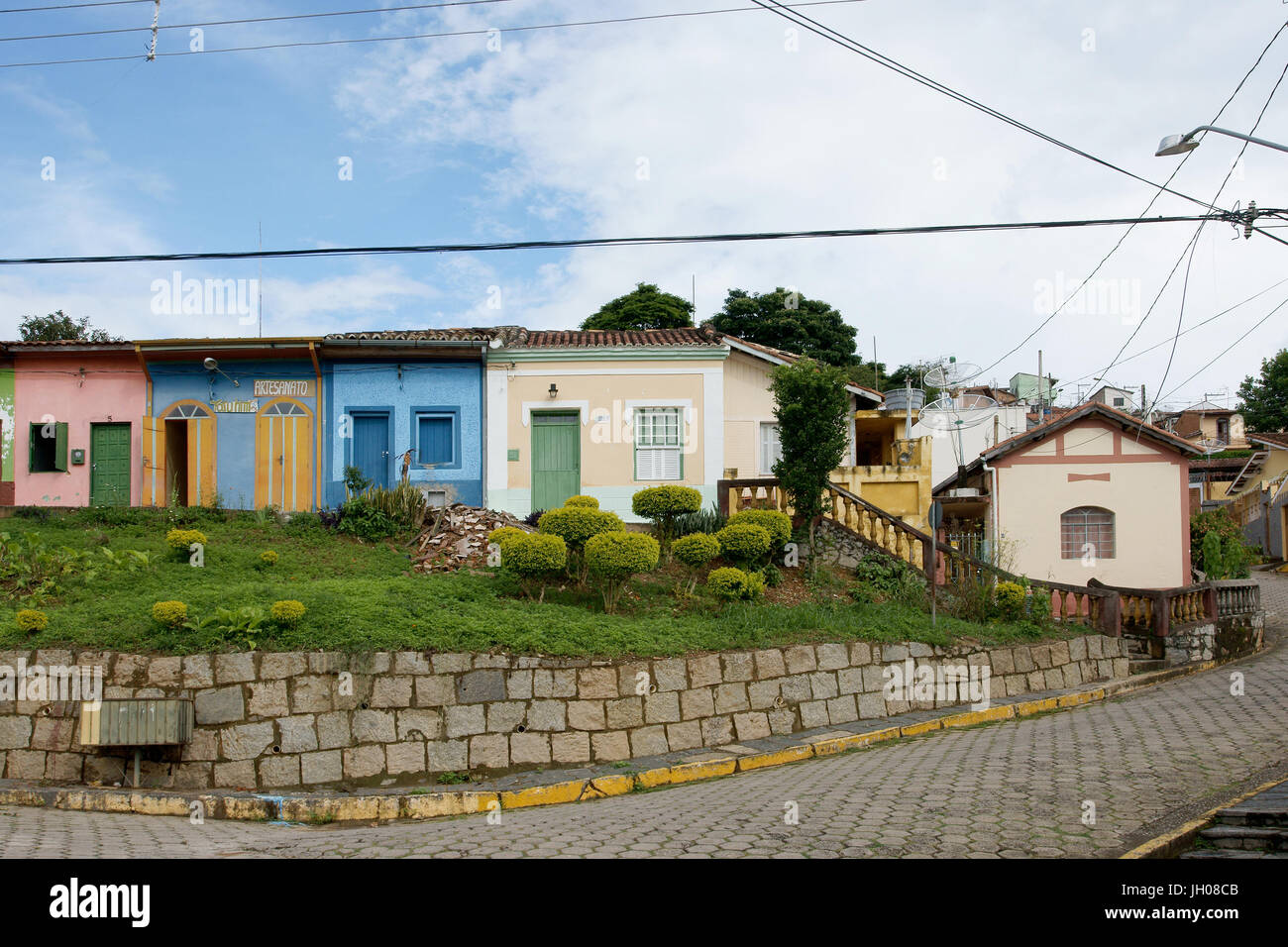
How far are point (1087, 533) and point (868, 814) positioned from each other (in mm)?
15390

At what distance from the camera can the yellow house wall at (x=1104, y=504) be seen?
1956 cm

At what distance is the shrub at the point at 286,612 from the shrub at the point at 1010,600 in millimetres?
10005

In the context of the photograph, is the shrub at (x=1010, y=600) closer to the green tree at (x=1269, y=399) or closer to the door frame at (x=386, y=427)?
the door frame at (x=386, y=427)

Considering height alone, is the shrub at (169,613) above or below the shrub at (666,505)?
below

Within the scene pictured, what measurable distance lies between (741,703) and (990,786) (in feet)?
11.2

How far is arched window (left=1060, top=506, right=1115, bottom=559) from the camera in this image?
19.9 metres

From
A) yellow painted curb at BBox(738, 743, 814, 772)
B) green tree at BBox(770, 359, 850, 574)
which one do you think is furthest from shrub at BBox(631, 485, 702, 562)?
yellow painted curb at BBox(738, 743, 814, 772)

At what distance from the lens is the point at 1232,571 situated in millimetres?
21312

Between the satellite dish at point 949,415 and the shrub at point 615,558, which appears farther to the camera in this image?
the satellite dish at point 949,415

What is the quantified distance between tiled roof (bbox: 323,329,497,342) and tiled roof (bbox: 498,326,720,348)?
48 cm

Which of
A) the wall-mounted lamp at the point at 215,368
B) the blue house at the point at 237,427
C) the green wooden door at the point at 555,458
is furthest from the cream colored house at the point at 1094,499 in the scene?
the wall-mounted lamp at the point at 215,368

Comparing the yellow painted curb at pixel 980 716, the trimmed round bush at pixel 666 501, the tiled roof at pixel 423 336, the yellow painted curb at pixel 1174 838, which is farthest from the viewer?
the tiled roof at pixel 423 336

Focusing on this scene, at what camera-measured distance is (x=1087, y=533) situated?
1997 cm

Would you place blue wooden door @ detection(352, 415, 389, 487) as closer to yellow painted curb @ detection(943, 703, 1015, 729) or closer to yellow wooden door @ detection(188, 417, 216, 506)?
yellow wooden door @ detection(188, 417, 216, 506)
